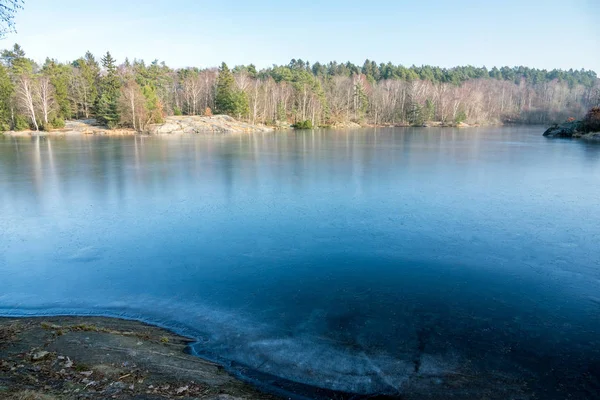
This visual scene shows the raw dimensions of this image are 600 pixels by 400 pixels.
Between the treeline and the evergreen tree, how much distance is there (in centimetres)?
15

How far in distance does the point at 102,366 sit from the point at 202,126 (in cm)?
6022

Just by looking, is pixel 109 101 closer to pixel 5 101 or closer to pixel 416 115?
pixel 5 101

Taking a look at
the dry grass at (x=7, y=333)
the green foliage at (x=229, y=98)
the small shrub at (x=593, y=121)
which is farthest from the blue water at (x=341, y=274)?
the green foliage at (x=229, y=98)

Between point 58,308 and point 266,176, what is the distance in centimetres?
1308

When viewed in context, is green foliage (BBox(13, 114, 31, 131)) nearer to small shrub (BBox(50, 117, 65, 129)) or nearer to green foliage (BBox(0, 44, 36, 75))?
small shrub (BBox(50, 117, 65, 129))

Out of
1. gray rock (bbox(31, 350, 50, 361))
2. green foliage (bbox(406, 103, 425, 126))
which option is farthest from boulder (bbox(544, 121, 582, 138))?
gray rock (bbox(31, 350, 50, 361))

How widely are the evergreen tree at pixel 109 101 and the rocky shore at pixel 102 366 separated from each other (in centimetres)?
5823

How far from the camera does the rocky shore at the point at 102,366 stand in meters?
4.28

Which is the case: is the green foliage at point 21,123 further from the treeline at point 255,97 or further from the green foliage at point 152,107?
the green foliage at point 152,107

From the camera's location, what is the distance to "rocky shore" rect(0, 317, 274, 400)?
169 inches

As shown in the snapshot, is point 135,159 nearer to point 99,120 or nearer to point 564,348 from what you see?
point 564,348

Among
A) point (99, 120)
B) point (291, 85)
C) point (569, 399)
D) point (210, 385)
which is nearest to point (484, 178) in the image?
point (569, 399)

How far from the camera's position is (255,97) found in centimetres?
7006

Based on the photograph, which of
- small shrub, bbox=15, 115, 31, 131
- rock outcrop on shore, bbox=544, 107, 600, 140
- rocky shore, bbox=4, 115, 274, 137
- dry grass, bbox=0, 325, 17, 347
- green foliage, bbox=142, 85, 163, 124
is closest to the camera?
dry grass, bbox=0, 325, 17, 347
